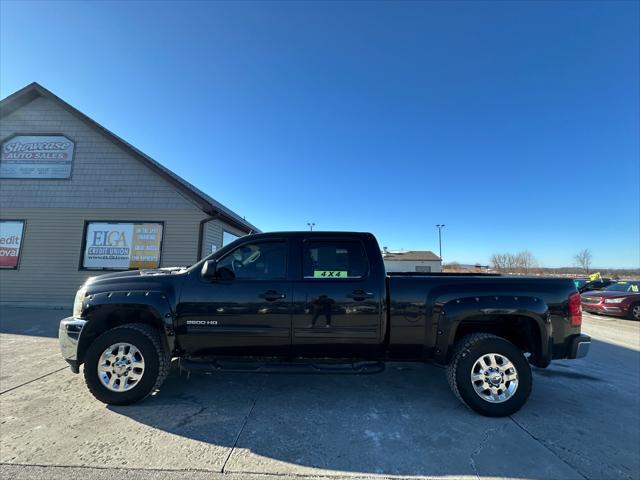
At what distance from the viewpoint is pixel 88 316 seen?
12.1ft

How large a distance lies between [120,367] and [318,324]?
2.29 m

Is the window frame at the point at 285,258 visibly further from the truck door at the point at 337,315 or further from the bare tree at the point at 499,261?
the bare tree at the point at 499,261

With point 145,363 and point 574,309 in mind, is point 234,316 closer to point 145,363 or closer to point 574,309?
point 145,363

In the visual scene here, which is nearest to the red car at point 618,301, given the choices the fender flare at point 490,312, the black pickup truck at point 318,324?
the black pickup truck at point 318,324

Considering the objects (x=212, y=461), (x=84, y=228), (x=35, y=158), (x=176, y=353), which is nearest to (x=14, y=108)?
(x=35, y=158)

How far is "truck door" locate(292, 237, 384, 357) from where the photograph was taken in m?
3.60

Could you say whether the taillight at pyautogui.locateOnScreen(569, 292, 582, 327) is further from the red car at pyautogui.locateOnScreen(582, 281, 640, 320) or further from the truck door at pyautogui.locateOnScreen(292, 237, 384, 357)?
the red car at pyautogui.locateOnScreen(582, 281, 640, 320)

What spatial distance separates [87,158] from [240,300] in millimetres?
10618

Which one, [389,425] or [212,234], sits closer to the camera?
[389,425]

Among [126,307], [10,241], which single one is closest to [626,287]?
[126,307]

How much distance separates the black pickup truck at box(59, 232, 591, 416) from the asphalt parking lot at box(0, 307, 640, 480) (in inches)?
16.6

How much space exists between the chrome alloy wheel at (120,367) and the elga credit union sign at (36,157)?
33.0 ft

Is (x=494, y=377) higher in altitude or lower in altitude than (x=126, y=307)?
lower

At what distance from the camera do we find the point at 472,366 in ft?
11.3
